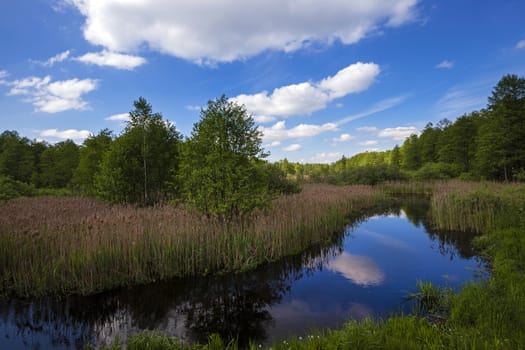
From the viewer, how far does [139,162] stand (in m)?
14.0

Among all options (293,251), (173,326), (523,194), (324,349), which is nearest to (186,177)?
(293,251)

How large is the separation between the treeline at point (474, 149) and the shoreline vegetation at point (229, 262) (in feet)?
37.2

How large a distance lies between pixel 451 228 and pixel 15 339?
1432cm

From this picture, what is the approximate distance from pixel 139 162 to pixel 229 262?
10.0 meters

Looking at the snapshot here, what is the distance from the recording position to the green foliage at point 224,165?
806 centimetres

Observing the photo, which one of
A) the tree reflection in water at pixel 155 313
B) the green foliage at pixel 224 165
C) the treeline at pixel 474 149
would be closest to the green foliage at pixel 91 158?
the green foliage at pixel 224 165

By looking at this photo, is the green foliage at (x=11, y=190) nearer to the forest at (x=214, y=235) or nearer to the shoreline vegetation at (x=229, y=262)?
the forest at (x=214, y=235)

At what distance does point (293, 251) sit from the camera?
26.9ft

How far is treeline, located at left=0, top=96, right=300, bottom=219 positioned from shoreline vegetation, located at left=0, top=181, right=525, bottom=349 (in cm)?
88

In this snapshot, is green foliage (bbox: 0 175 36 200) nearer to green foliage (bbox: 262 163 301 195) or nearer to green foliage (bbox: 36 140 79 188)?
green foliage (bbox: 36 140 79 188)

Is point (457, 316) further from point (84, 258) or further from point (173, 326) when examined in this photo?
point (84, 258)

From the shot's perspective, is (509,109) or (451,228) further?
(509,109)

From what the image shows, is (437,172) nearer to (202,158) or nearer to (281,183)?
(281,183)

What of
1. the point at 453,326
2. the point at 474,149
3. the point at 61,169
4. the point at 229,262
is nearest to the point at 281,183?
the point at 229,262
